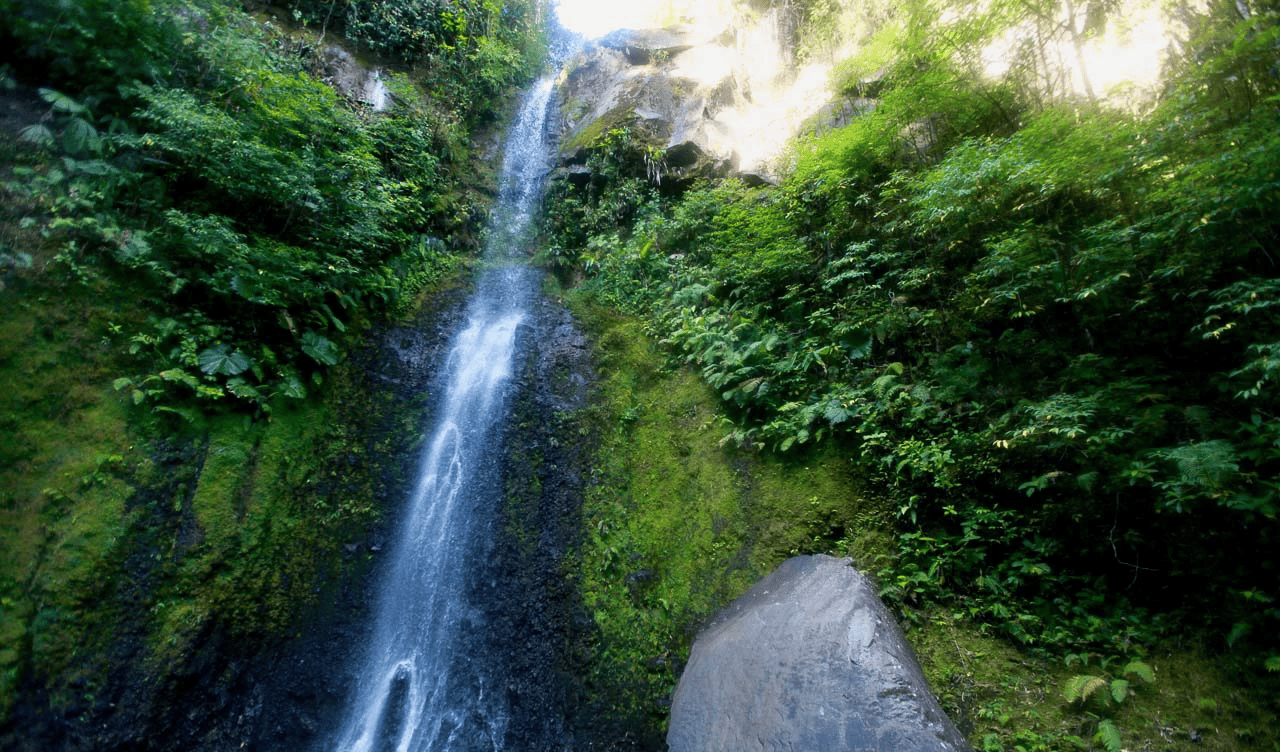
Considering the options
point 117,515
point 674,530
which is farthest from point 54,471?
point 674,530

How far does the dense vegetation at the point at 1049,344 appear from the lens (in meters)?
3.31

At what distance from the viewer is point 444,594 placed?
6.65 meters

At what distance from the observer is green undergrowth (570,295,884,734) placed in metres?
5.29

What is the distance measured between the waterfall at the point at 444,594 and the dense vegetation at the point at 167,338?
0.81 m

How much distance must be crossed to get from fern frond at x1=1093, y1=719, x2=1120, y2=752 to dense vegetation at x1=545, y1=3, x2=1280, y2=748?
0.02 meters

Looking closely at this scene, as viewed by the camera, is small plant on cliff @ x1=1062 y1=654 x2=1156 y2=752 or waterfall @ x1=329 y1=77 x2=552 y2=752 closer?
small plant on cliff @ x1=1062 y1=654 x2=1156 y2=752

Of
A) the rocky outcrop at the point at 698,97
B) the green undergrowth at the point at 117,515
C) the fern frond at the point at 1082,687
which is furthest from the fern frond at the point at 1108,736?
the rocky outcrop at the point at 698,97

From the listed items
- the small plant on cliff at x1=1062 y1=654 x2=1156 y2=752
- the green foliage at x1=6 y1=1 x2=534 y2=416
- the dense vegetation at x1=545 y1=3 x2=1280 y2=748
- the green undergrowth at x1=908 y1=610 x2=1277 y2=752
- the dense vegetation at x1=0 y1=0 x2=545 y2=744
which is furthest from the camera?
the green foliage at x1=6 y1=1 x2=534 y2=416

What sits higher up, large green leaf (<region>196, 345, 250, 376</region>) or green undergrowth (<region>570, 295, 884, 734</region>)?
large green leaf (<region>196, 345, 250, 376</region>)

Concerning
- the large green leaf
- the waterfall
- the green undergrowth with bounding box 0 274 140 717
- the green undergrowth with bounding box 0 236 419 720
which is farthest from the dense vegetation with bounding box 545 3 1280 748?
the green undergrowth with bounding box 0 274 140 717

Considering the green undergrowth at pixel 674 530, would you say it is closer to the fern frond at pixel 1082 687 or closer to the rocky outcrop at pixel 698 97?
the fern frond at pixel 1082 687

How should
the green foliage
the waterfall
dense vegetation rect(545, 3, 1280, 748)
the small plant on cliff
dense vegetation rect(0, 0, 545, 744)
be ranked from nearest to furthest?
the small plant on cliff
dense vegetation rect(545, 3, 1280, 748)
dense vegetation rect(0, 0, 545, 744)
the waterfall
the green foliage

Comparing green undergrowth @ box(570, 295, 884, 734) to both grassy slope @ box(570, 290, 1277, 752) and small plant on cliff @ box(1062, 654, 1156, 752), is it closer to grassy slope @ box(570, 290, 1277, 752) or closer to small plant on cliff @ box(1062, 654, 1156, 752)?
grassy slope @ box(570, 290, 1277, 752)

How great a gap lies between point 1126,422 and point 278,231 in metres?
10.1
